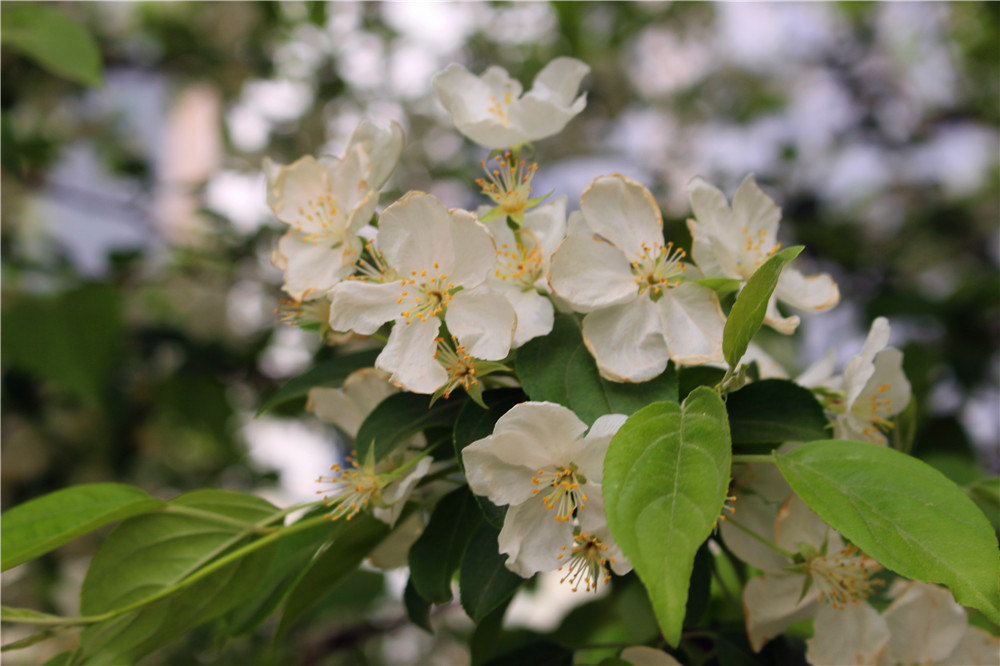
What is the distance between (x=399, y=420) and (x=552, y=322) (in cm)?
15

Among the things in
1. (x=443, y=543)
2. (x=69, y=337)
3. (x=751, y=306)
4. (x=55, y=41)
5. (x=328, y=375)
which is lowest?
(x=69, y=337)

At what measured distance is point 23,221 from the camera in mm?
2354

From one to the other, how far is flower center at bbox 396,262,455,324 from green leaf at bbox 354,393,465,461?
0.08 metres

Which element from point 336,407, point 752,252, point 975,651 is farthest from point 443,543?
point 975,651

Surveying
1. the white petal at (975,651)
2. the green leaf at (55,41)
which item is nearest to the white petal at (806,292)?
the white petal at (975,651)

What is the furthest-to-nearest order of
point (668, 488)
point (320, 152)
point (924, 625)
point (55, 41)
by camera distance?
point (320, 152) < point (55, 41) < point (924, 625) < point (668, 488)

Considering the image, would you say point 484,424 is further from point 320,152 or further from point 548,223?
point 320,152

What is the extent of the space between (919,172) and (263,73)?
2.28 metres

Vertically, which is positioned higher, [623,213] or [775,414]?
[623,213]

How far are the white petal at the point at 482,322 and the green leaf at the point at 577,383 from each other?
30 millimetres

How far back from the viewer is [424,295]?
60cm

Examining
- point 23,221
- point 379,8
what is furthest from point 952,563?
point 23,221

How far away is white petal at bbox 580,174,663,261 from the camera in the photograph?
2.00 ft

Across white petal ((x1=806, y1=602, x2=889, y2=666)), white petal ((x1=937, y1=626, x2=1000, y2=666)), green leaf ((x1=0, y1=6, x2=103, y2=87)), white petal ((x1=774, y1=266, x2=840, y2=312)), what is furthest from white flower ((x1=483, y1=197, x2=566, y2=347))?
green leaf ((x1=0, y1=6, x2=103, y2=87))
